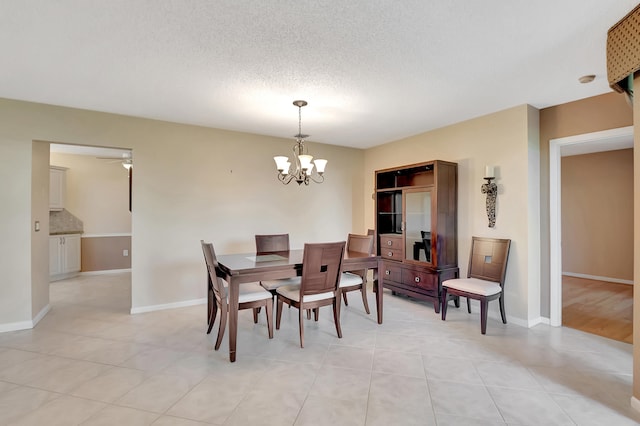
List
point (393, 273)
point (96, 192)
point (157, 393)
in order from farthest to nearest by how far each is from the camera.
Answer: point (96, 192)
point (393, 273)
point (157, 393)

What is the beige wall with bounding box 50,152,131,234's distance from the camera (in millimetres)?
6004

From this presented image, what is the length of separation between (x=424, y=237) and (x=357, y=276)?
109cm

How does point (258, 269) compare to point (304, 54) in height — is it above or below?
below

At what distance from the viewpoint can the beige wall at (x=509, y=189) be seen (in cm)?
332

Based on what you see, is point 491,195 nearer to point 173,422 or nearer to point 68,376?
point 173,422

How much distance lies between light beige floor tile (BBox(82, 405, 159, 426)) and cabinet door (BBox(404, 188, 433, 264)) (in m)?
3.22

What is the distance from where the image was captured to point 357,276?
3.68 metres

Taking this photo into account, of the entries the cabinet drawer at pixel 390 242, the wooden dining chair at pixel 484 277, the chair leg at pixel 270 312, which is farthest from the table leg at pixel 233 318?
the cabinet drawer at pixel 390 242

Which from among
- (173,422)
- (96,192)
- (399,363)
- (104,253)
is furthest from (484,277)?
(96,192)

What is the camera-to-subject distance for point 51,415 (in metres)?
1.85

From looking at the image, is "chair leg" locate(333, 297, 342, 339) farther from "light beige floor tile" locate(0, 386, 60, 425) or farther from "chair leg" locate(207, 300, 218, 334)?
→ "light beige floor tile" locate(0, 386, 60, 425)

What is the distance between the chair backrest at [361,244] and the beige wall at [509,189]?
1.19 meters

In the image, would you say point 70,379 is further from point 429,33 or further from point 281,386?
point 429,33

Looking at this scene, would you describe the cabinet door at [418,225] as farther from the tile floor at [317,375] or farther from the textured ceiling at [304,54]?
the textured ceiling at [304,54]
